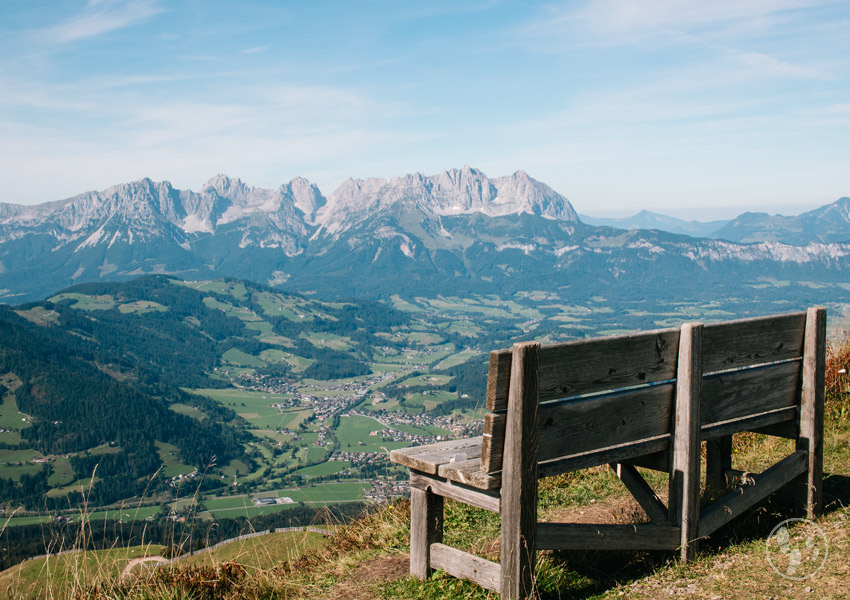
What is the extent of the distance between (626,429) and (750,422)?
1781 millimetres

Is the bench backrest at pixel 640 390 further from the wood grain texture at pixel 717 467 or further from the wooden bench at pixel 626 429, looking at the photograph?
the wood grain texture at pixel 717 467

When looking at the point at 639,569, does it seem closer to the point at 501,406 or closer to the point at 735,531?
the point at 735,531

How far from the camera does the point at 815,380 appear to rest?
614 cm

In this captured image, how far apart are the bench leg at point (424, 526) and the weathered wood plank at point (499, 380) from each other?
4.73 ft

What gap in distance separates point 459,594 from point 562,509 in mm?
2817

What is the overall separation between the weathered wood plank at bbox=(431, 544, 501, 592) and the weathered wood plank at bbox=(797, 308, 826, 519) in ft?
11.7

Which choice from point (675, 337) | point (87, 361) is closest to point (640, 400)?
point (675, 337)

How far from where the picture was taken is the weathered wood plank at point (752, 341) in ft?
17.4

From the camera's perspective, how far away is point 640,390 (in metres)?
4.90

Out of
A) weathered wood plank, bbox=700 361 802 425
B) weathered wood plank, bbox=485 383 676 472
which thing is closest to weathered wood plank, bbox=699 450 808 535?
weathered wood plank, bbox=700 361 802 425

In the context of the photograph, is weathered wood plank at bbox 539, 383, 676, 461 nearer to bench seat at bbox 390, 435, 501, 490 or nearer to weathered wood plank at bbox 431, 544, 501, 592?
bench seat at bbox 390, 435, 501, 490

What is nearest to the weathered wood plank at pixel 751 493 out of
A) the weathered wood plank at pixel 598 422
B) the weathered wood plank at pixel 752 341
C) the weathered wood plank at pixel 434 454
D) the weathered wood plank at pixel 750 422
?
the weathered wood plank at pixel 750 422

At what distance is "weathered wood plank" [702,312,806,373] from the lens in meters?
5.30

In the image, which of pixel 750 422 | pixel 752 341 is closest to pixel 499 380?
pixel 752 341
